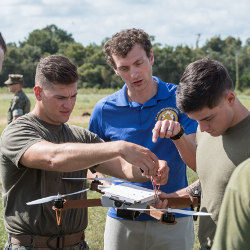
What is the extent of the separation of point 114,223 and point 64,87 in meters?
1.55

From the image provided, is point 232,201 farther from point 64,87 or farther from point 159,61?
point 159,61

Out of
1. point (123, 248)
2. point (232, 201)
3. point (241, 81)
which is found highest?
point (232, 201)

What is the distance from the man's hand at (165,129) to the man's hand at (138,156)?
202 mm

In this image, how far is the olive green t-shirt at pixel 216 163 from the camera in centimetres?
276

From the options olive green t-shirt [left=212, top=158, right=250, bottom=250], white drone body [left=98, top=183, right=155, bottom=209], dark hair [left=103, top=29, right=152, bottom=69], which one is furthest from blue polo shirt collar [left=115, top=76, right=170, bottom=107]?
olive green t-shirt [left=212, top=158, right=250, bottom=250]

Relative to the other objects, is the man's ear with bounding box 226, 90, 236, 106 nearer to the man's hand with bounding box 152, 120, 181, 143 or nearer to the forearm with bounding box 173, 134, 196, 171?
the man's hand with bounding box 152, 120, 181, 143

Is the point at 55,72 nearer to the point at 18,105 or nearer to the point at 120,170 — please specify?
the point at 120,170

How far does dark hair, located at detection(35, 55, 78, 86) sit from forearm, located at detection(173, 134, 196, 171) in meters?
1.06

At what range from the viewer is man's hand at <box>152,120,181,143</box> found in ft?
10.2

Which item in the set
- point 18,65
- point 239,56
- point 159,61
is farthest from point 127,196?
point 239,56

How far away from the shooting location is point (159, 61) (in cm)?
6444

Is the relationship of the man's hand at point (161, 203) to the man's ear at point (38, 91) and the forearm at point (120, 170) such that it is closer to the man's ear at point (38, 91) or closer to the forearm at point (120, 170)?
the forearm at point (120, 170)

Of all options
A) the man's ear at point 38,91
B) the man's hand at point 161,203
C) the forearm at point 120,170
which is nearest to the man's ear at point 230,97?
the man's hand at point 161,203

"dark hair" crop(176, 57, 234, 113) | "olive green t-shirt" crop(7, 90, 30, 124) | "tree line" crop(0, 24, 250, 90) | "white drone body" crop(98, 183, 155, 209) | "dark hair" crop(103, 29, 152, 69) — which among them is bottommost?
"tree line" crop(0, 24, 250, 90)
